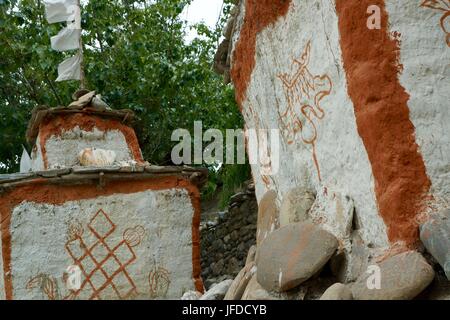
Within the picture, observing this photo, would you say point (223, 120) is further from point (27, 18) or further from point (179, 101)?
point (27, 18)

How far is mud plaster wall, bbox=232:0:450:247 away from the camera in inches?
129

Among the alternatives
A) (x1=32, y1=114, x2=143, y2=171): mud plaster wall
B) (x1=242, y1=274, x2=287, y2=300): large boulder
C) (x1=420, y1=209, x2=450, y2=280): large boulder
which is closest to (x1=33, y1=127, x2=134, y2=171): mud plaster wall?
(x1=32, y1=114, x2=143, y2=171): mud plaster wall

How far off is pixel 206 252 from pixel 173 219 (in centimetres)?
512

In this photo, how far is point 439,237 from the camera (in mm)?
2963

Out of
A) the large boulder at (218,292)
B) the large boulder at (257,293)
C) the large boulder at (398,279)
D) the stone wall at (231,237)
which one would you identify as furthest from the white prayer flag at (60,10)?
the large boulder at (398,279)

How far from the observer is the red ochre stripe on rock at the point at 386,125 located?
3211 mm

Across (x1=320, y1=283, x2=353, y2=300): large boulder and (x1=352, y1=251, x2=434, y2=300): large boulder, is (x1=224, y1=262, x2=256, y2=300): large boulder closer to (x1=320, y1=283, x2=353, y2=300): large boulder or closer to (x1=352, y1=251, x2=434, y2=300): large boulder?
(x1=320, y1=283, x2=353, y2=300): large boulder

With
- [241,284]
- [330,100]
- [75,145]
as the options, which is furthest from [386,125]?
[75,145]

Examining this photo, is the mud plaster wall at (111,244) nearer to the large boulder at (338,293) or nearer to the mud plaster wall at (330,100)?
the mud plaster wall at (330,100)

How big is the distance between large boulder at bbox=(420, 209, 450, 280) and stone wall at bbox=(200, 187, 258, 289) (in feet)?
25.7

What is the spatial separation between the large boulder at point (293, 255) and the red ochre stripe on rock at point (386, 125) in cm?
43

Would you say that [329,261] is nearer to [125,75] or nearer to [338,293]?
[338,293]
